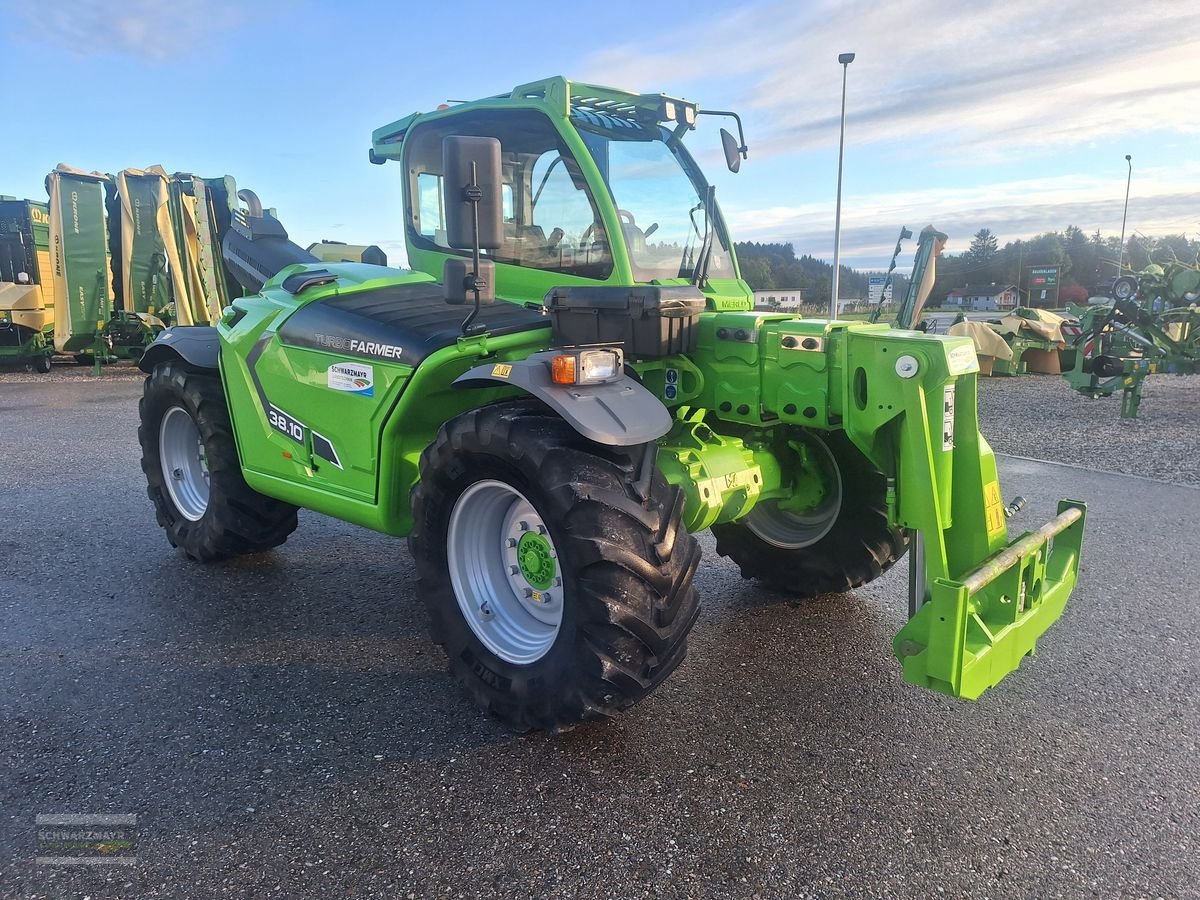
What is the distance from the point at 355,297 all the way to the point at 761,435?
2045mm

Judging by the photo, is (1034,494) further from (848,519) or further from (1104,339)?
(1104,339)

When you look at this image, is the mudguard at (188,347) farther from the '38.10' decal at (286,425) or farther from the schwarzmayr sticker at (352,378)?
the schwarzmayr sticker at (352,378)

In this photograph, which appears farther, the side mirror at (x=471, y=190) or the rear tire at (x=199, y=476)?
the rear tire at (x=199, y=476)

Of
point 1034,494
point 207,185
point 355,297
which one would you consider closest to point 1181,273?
point 1034,494

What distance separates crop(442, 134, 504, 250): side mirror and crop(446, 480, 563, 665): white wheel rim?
906mm

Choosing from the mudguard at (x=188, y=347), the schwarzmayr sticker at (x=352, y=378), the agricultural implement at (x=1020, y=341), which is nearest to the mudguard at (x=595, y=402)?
the schwarzmayr sticker at (x=352, y=378)

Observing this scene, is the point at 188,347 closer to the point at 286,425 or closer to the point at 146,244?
the point at 286,425

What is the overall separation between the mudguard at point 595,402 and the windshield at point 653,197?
873 millimetres

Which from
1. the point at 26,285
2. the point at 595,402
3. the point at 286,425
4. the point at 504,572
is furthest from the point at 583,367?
the point at 26,285

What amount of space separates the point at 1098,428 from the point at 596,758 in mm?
9463

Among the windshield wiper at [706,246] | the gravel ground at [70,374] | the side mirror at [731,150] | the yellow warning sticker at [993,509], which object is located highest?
the side mirror at [731,150]

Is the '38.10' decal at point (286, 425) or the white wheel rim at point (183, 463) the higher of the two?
the '38.10' decal at point (286, 425)

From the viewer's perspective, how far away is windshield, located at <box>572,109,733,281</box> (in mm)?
3832

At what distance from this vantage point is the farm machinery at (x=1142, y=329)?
11648 mm
